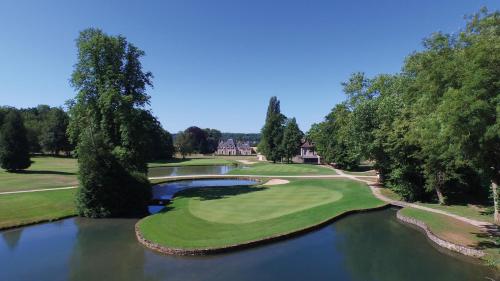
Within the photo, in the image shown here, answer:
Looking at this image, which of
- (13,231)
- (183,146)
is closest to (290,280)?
(13,231)

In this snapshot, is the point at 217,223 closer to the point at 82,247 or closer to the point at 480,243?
the point at 82,247

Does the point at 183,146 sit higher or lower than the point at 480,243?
higher

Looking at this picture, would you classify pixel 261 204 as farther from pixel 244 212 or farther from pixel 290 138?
pixel 290 138

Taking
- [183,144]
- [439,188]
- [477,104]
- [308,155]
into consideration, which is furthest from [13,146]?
[183,144]

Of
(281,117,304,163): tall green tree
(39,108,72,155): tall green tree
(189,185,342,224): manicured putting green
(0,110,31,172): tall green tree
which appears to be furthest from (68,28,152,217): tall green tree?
(39,108,72,155): tall green tree

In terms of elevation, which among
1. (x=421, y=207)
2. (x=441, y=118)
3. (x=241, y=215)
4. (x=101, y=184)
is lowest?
(x=241, y=215)

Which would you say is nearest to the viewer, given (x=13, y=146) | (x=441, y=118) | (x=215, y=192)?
(x=441, y=118)

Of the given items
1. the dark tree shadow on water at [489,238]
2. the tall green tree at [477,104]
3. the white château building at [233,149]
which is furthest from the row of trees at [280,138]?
the white château building at [233,149]
